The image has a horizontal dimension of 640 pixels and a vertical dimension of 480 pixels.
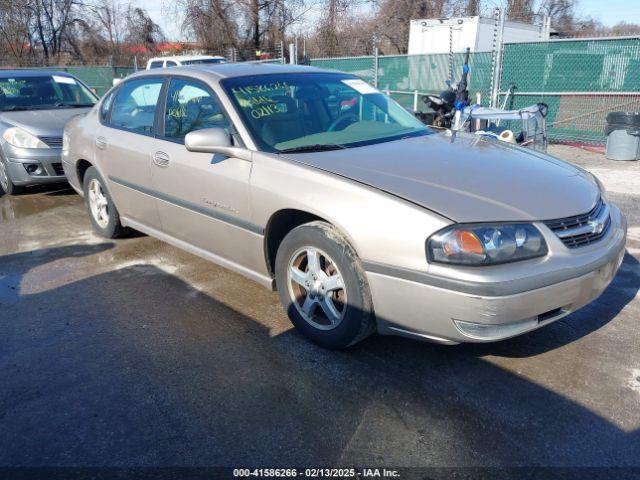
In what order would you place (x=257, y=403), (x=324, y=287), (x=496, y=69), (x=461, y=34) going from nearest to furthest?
(x=257, y=403)
(x=324, y=287)
(x=496, y=69)
(x=461, y=34)

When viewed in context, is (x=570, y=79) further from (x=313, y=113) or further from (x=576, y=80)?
(x=313, y=113)

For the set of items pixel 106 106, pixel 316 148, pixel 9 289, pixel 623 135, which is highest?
pixel 106 106

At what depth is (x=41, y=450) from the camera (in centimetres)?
244

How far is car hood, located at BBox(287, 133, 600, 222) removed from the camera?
2.69 metres

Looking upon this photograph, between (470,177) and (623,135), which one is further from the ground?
(470,177)

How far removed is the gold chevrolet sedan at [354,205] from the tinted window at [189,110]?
0.01 meters

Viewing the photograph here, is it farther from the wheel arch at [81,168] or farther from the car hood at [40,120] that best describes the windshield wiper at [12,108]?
the wheel arch at [81,168]

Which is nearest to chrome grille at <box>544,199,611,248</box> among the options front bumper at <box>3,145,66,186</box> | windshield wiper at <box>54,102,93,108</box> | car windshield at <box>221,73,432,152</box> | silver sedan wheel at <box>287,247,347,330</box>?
silver sedan wheel at <box>287,247,347,330</box>

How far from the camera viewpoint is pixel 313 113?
12.6ft

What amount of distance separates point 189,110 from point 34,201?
13.8 feet

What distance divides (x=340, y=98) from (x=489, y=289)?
216 cm

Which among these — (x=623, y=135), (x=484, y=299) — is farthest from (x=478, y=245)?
(x=623, y=135)

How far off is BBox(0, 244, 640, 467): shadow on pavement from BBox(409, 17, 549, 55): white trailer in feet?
50.0

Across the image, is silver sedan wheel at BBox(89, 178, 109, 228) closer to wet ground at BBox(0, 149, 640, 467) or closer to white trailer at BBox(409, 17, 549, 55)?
wet ground at BBox(0, 149, 640, 467)
